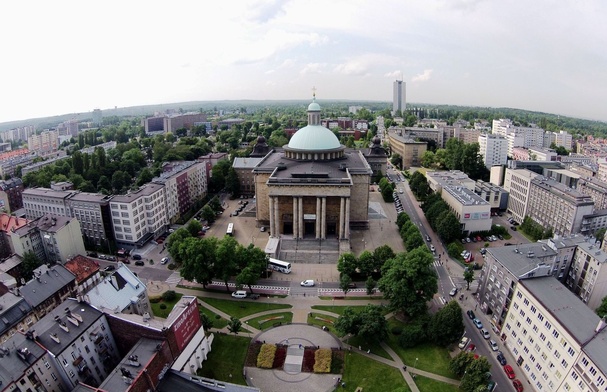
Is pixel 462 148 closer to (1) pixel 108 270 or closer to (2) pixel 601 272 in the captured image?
(2) pixel 601 272

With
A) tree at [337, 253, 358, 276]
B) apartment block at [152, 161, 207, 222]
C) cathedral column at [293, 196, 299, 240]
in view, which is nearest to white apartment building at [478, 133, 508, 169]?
cathedral column at [293, 196, 299, 240]

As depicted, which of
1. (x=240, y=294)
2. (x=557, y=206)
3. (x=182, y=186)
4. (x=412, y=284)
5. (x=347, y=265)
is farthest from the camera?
(x=182, y=186)

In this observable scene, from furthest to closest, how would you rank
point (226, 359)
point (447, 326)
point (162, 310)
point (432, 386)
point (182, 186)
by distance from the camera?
point (182, 186), point (162, 310), point (447, 326), point (226, 359), point (432, 386)

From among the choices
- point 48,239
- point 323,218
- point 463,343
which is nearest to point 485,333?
point 463,343

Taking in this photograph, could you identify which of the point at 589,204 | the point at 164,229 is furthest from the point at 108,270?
the point at 589,204

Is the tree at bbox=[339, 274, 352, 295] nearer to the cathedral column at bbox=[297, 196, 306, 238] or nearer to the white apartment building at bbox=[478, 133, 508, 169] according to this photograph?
the cathedral column at bbox=[297, 196, 306, 238]

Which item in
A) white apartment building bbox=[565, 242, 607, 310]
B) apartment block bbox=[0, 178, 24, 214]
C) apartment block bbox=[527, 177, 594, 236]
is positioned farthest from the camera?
apartment block bbox=[0, 178, 24, 214]

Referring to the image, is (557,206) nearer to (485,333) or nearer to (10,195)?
(485,333)
